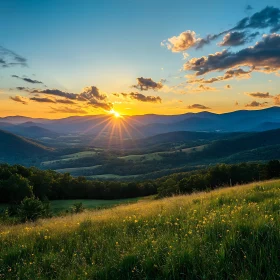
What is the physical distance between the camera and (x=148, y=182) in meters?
95.9

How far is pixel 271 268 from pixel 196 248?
1135 mm

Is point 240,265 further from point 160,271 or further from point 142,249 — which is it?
point 142,249

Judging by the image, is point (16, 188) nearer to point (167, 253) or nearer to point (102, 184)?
point (102, 184)

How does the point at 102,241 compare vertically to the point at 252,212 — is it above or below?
below

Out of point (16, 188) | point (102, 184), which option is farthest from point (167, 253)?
point (102, 184)

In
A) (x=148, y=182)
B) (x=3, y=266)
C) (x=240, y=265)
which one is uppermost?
(x=240, y=265)

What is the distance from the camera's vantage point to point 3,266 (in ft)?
16.0

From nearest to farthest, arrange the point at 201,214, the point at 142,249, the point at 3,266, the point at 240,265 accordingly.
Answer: the point at 240,265
the point at 142,249
the point at 3,266
the point at 201,214

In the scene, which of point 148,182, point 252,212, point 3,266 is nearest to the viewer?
point 3,266

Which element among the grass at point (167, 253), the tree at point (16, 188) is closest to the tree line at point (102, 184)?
the tree at point (16, 188)

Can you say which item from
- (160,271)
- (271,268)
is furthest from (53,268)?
(271,268)

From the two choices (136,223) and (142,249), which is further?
(136,223)

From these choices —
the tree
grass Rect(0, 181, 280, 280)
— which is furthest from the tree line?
grass Rect(0, 181, 280, 280)

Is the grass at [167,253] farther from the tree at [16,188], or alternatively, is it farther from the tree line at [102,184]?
the tree at [16,188]
